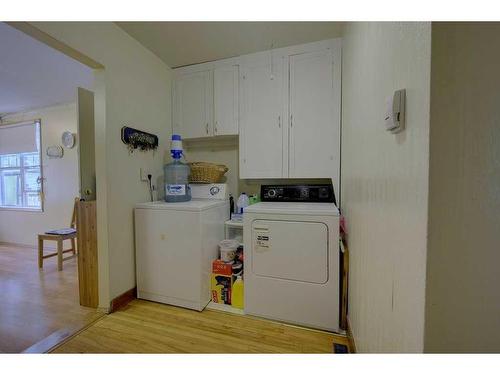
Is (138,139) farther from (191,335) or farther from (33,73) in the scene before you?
(33,73)

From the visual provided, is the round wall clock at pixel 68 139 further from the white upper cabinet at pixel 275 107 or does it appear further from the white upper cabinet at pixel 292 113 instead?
the white upper cabinet at pixel 292 113

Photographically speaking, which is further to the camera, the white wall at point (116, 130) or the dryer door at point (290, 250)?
the white wall at point (116, 130)

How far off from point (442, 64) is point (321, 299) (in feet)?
4.85

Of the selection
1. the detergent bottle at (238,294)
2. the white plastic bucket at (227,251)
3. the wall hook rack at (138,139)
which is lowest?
the detergent bottle at (238,294)

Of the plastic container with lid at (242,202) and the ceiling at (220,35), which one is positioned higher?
the ceiling at (220,35)

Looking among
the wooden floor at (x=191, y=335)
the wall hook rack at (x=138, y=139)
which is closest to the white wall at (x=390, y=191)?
the wooden floor at (x=191, y=335)

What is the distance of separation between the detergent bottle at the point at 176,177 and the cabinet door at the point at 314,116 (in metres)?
1.07

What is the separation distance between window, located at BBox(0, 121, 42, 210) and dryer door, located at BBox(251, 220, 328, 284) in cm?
404

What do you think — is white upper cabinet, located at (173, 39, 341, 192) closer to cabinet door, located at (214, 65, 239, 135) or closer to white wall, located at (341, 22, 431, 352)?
cabinet door, located at (214, 65, 239, 135)

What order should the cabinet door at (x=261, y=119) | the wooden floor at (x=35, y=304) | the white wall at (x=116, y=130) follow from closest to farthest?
the wooden floor at (x=35, y=304) → the white wall at (x=116, y=130) → the cabinet door at (x=261, y=119)

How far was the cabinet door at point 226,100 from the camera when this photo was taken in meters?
2.09

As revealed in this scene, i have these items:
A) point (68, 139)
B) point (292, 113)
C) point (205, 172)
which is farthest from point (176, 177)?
point (68, 139)

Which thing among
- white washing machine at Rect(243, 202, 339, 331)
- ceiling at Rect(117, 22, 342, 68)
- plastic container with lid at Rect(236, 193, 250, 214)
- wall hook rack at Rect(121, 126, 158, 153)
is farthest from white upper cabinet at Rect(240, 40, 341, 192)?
wall hook rack at Rect(121, 126, 158, 153)
